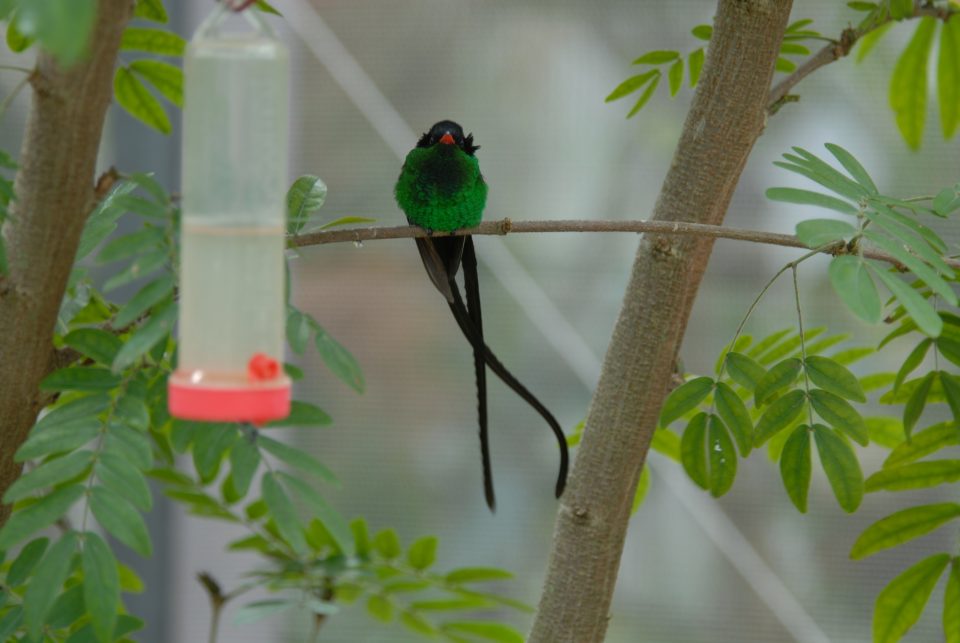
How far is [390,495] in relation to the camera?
207cm

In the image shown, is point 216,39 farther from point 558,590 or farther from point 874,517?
point 874,517

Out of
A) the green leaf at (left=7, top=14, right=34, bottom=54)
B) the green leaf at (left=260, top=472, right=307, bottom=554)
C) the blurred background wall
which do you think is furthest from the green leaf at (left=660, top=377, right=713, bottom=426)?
the blurred background wall

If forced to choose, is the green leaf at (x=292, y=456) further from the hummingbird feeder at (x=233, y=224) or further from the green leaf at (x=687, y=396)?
the green leaf at (x=687, y=396)

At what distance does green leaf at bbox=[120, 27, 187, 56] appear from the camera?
36.7 inches

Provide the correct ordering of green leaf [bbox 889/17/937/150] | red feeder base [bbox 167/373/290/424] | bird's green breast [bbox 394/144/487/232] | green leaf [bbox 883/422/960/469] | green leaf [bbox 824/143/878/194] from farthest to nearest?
bird's green breast [bbox 394/144/487/232]
green leaf [bbox 889/17/937/150]
green leaf [bbox 883/422/960/469]
green leaf [bbox 824/143/878/194]
red feeder base [bbox 167/373/290/424]

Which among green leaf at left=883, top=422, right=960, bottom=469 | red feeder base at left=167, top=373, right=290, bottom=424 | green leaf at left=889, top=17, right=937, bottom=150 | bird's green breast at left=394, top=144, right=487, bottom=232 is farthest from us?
bird's green breast at left=394, top=144, right=487, bottom=232

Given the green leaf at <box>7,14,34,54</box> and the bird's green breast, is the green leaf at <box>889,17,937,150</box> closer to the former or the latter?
the bird's green breast

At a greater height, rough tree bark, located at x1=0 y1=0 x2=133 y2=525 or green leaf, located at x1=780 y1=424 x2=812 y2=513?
rough tree bark, located at x1=0 y1=0 x2=133 y2=525

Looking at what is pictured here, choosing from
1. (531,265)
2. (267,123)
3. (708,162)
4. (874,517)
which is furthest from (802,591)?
(267,123)

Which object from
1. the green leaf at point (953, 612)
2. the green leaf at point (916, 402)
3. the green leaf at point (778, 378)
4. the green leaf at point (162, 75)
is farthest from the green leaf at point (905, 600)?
the green leaf at point (162, 75)

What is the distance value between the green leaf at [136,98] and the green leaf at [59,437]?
1.28 feet

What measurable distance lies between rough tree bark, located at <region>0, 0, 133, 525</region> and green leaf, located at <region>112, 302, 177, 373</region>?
110 mm

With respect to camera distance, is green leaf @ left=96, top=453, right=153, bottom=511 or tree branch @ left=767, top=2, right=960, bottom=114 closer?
green leaf @ left=96, top=453, right=153, bottom=511

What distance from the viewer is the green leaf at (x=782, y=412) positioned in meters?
0.84
